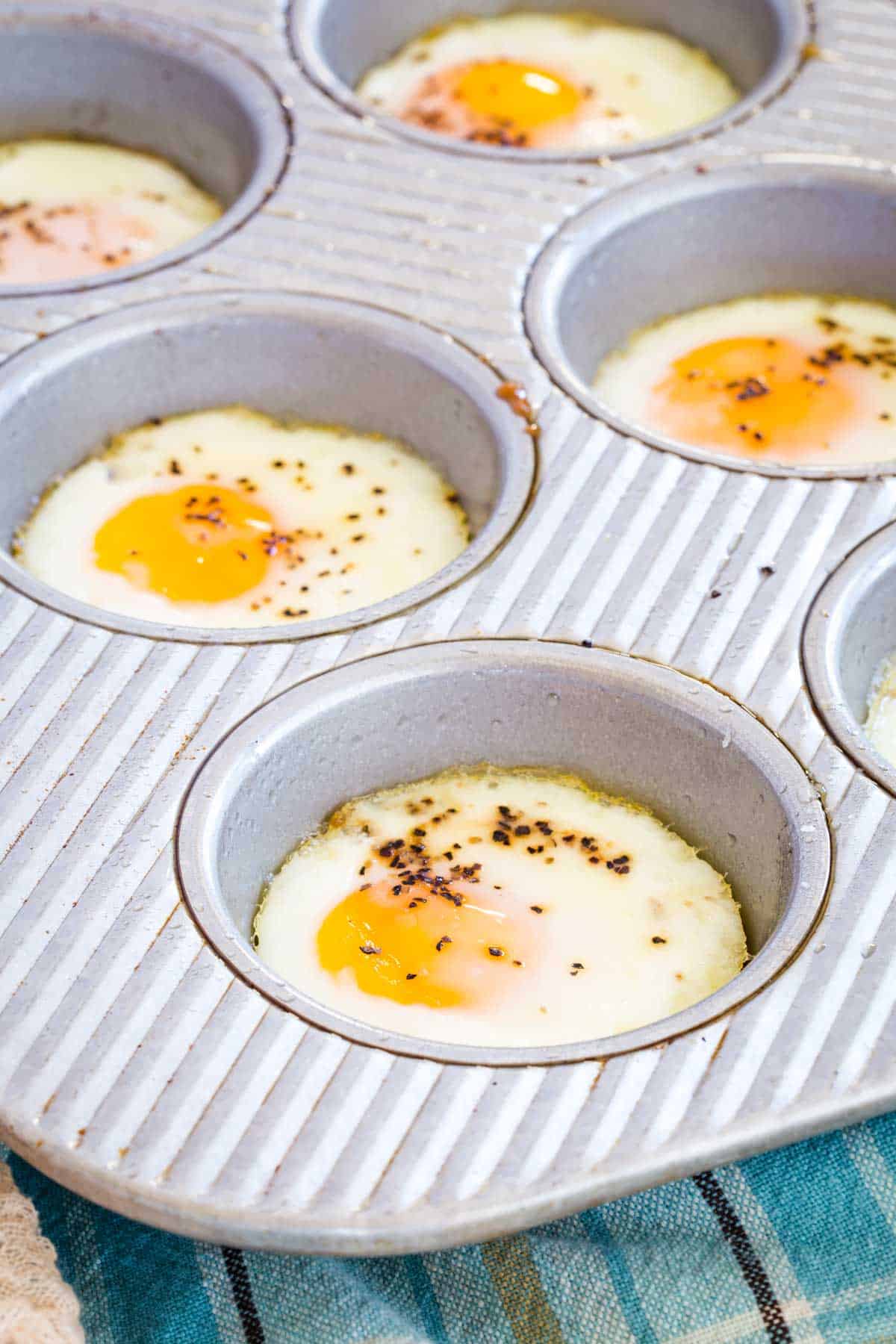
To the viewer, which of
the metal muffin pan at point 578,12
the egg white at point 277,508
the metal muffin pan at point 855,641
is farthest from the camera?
the metal muffin pan at point 578,12

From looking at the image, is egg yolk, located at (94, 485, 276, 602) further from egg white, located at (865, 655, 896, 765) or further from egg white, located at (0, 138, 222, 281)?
egg white, located at (865, 655, 896, 765)

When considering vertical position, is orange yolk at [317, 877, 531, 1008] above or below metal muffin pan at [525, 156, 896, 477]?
below

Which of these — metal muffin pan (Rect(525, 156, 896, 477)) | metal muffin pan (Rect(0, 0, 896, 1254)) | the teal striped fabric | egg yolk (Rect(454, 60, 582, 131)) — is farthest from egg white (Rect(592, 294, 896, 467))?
the teal striped fabric

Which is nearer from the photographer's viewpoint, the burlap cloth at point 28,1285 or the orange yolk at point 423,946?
the burlap cloth at point 28,1285

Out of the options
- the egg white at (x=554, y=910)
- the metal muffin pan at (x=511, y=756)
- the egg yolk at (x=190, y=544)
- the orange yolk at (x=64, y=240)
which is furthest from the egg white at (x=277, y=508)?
the orange yolk at (x=64, y=240)

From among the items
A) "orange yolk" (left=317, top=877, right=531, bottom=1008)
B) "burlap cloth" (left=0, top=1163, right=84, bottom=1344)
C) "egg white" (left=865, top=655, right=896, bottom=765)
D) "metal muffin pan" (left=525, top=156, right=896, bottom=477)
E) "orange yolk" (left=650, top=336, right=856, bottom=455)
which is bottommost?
"burlap cloth" (left=0, top=1163, right=84, bottom=1344)

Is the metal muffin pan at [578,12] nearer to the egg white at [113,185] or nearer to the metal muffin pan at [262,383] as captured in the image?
the egg white at [113,185]

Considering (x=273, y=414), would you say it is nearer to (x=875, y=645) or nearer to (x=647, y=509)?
(x=647, y=509)
